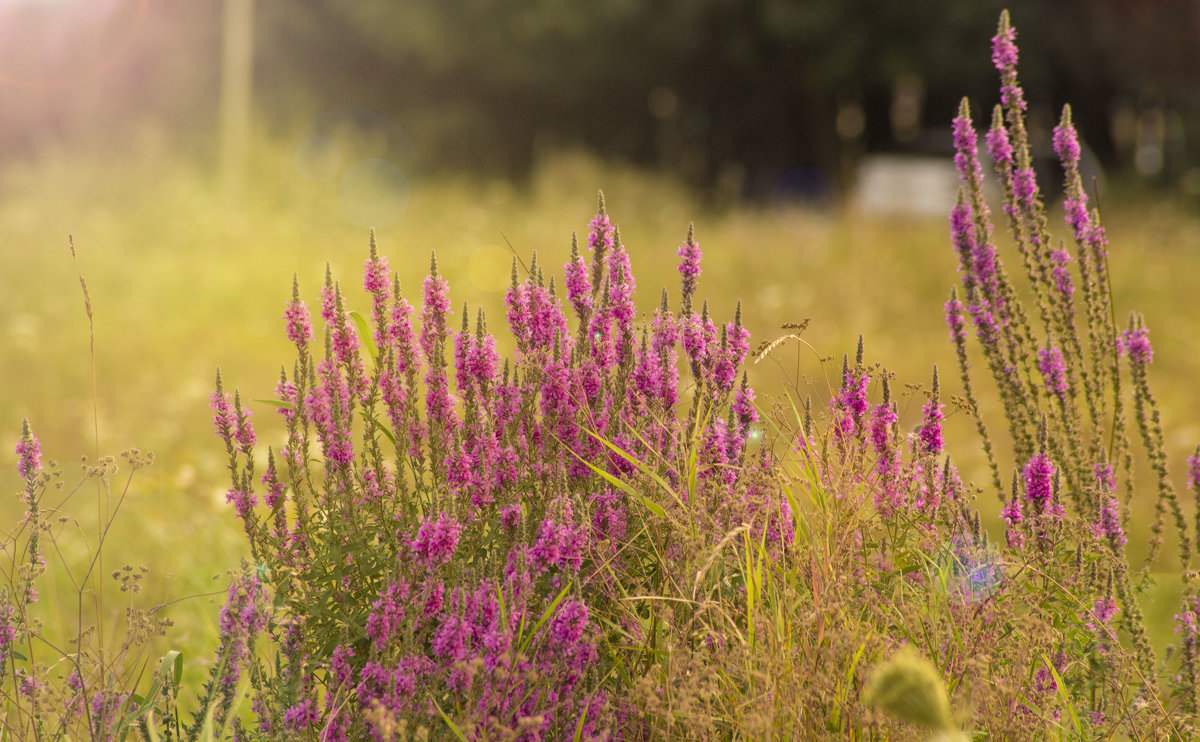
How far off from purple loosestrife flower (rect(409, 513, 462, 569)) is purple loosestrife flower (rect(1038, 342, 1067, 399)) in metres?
1.79

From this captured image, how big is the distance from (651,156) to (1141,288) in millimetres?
12513

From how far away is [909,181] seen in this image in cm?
1703

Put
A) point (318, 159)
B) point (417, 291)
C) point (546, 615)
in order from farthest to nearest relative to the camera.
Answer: point (318, 159) < point (417, 291) < point (546, 615)

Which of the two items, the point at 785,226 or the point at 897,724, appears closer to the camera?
the point at 897,724

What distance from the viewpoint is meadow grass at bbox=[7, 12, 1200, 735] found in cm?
236

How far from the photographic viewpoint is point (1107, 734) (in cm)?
201

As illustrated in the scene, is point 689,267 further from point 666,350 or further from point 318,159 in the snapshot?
point 318,159

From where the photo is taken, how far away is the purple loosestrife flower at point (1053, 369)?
2.81m

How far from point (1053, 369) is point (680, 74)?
17.3 metres

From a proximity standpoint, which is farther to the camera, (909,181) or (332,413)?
(909,181)

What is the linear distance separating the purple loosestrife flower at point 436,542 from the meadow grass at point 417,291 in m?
0.37

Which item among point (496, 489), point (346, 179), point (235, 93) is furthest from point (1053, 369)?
point (235, 93)

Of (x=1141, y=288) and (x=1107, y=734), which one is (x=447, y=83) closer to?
(x=1141, y=288)

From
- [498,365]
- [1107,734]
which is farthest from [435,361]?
[1107,734]
